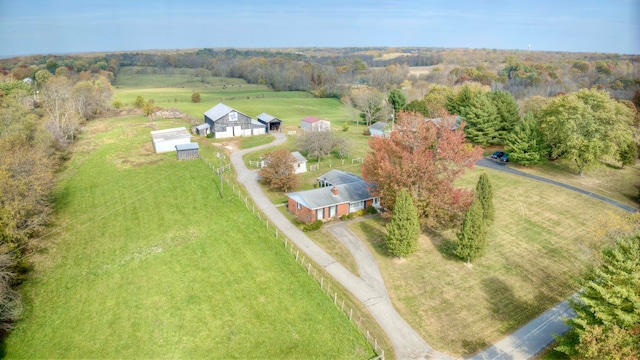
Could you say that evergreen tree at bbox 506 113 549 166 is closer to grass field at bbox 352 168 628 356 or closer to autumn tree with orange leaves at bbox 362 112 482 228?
grass field at bbox 352 168 628 356

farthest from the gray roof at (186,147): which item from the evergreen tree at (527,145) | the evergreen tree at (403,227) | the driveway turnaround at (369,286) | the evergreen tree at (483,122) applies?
the evergreen tree at (483,122)

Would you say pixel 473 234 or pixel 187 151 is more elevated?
pixel 187 151

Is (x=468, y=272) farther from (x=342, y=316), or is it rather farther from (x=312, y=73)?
(x=312, y=73)

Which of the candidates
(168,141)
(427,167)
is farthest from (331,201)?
(168,141)

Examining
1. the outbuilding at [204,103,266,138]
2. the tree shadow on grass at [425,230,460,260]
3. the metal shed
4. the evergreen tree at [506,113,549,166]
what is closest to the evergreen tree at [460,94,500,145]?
the evergreen tree at [506,113,549,166]

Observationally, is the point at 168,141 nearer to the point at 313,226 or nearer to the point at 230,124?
the point at 230,124

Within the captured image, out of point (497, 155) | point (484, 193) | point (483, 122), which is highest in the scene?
point (483, 122)

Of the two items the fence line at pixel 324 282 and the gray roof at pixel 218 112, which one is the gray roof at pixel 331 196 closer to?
the fence line at pixel 324 282
